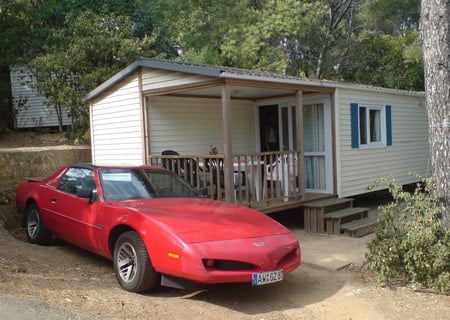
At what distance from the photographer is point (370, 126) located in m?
12.1

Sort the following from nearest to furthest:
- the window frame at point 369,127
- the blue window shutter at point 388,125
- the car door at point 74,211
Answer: the car door at point 74,211
the window frame at point 369,127
the blue window shutter at point 388,125

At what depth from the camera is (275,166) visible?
9.48m

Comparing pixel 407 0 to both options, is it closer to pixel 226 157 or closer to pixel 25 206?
pixel 226 157

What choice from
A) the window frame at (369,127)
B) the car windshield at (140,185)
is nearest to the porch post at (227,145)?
the car windshield at (140,185)

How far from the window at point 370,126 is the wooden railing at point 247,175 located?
228 cm

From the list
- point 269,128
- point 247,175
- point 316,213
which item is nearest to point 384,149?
point 269,128

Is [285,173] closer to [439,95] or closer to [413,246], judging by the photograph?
[439,95]

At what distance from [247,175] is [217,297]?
3.71m

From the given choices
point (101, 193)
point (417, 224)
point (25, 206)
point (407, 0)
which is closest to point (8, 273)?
point (101, 193)

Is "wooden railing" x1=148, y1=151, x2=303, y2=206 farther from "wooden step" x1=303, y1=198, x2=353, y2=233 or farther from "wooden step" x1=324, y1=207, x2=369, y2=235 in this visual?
"wooden step" x1=324, y1=207, x2=369, y2=235

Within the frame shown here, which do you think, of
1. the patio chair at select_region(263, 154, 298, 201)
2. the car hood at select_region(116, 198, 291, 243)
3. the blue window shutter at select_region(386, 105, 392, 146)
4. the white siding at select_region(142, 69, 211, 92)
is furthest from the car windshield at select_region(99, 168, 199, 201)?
the blue window shutter at select_region(386, 105, 392, 146)

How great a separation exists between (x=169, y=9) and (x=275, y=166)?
15.4 m

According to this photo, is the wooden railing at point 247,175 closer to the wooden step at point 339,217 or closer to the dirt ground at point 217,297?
the wooden step at point 339,217

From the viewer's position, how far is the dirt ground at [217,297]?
4.62 metres
